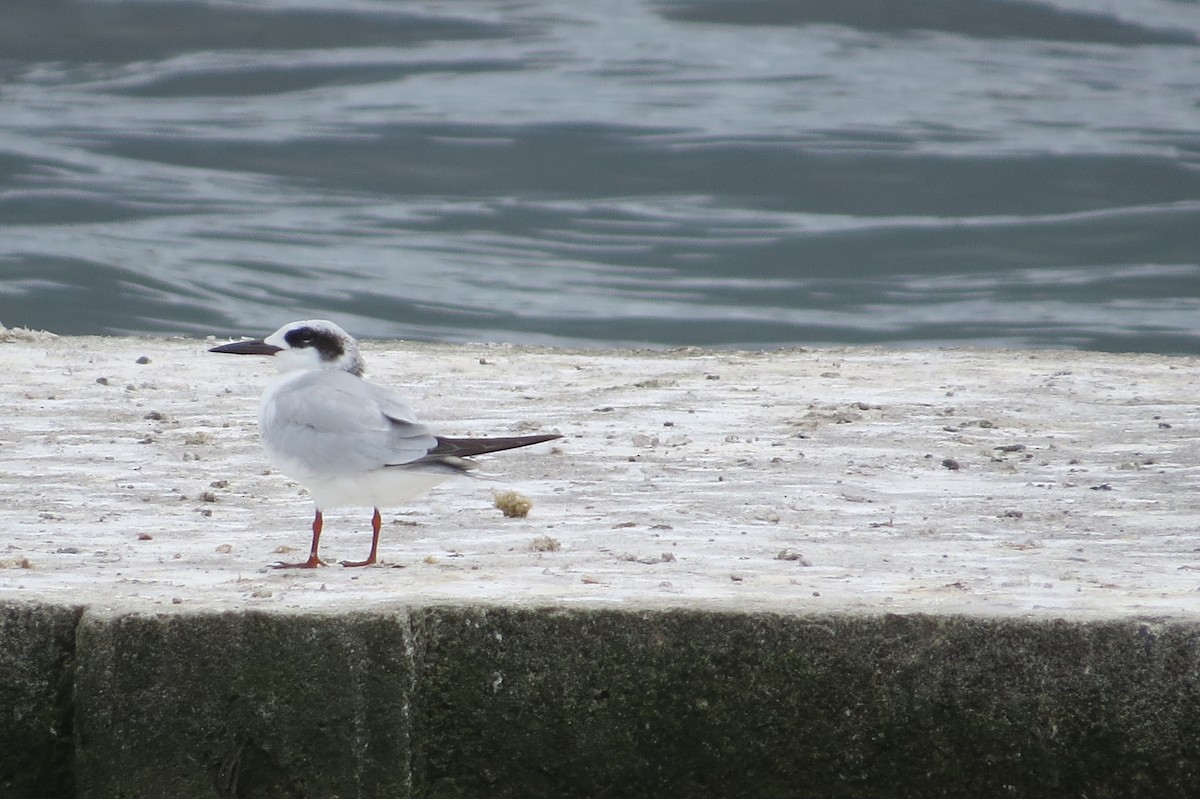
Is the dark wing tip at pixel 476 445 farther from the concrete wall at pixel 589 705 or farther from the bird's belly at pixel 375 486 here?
the concrete wall at pixel 589 705

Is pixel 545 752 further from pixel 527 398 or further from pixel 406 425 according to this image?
pixel 527 398

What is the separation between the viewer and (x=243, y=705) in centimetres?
312

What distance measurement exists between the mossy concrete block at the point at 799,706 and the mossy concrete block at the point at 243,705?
3.5 inches

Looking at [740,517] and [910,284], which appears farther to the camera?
[910,284]

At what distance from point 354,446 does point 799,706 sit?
1257mm

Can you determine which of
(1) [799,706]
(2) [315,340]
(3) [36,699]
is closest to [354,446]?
(2) [315,340]

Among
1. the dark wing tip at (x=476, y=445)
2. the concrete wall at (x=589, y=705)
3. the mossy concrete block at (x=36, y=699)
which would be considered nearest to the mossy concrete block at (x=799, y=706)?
the concrete wall at (x=589, y=705)

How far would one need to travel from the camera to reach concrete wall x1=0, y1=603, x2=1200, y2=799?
3.08 metres

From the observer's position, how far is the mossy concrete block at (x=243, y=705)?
10.1 feet

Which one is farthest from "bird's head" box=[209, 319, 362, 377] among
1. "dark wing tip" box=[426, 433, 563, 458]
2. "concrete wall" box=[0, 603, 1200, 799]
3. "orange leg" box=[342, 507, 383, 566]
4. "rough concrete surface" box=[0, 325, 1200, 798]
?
"concrete wall" box=[0, 603, 1200, 799]

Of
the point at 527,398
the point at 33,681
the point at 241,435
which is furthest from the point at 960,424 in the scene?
the point at 33,681

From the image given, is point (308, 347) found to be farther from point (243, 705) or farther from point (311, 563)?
point (243, 705)

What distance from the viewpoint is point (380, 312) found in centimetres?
1398

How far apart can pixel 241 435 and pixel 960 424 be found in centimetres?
267
